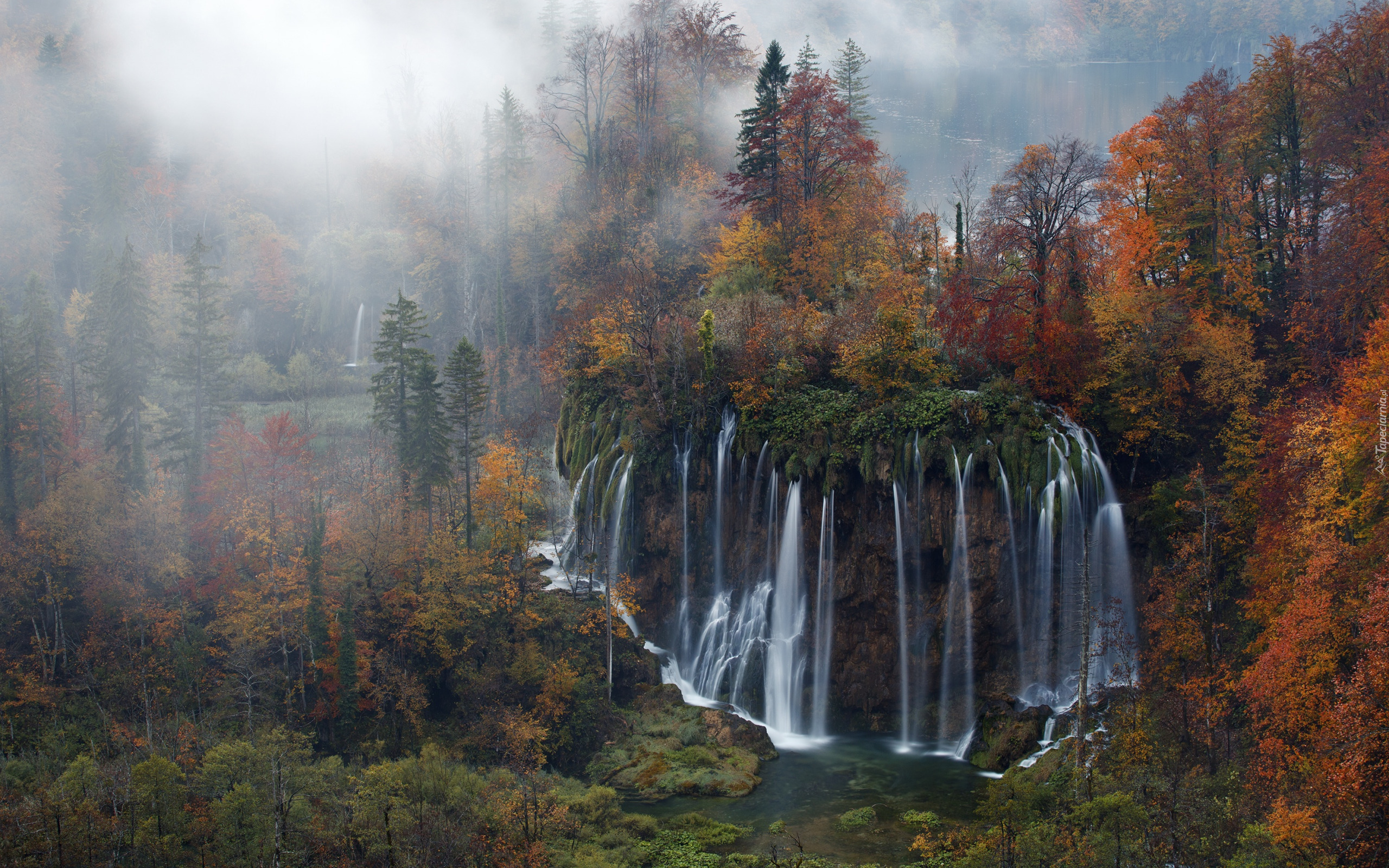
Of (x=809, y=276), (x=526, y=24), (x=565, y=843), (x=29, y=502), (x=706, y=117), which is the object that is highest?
(x=526, y=24)

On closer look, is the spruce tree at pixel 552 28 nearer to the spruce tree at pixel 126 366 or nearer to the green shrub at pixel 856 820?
the spruce tree at pixel 126 366

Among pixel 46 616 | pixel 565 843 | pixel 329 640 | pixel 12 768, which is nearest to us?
pixel 565 843

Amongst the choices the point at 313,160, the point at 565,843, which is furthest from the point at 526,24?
the point at 565,843

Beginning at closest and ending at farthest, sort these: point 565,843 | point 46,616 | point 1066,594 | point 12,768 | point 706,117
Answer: point 565,843
point 12,768
point 1066,594
point 46,616
point 706,117

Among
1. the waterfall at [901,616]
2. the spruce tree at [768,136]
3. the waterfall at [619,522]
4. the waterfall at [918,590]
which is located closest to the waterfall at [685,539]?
the waterfall at [619,522]

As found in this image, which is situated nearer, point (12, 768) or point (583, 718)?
point (12, 768)

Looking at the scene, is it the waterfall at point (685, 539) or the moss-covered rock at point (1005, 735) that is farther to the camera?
the waterfall at point (685, 539)

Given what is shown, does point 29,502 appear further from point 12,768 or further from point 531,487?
point 531,487
